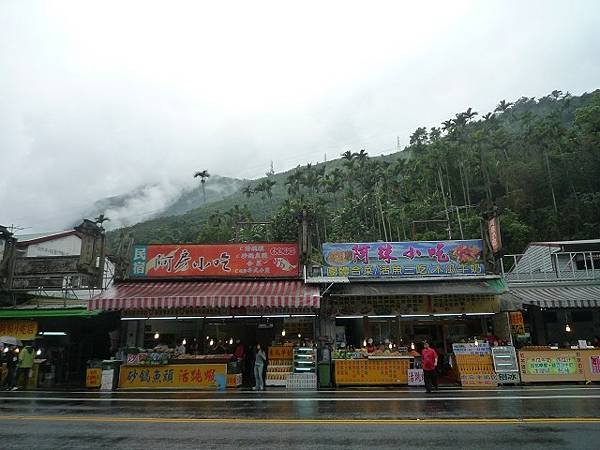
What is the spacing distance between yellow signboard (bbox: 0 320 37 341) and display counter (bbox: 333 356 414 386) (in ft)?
42.1

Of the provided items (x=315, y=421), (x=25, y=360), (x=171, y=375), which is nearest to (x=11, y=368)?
(x=25, y=360)

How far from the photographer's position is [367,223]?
2813 inches

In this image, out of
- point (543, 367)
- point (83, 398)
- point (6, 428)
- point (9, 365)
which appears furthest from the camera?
point (9, 365)

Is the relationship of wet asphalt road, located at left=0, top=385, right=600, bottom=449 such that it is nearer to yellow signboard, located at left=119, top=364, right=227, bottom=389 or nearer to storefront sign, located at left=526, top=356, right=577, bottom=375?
storefront sign, located at left=526, top=356, right=577, bottom=375

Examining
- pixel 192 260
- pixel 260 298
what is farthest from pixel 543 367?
pixel 192 260

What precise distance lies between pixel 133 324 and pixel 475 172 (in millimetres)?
64257

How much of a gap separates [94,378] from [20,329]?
4478mm

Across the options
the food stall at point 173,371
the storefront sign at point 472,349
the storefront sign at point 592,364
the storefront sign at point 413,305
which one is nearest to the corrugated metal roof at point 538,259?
the storefront sign at point 413,305

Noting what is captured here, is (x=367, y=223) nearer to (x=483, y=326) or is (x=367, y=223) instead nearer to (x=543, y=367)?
(x=483, y=326)

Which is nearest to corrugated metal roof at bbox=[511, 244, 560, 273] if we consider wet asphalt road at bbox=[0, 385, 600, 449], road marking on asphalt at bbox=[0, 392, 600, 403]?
wet asphalt road at bbox=[0, 385, 600, 449]

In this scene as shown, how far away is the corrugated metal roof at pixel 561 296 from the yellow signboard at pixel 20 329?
67.1 ft

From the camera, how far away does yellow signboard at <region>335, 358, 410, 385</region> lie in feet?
55.0

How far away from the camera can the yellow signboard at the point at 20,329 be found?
62.2 feet

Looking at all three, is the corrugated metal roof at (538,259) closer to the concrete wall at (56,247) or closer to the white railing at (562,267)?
the white railing at (562,267)
